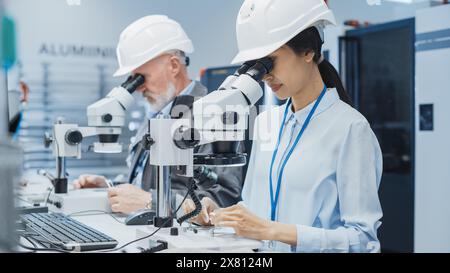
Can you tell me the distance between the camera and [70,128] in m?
1.96

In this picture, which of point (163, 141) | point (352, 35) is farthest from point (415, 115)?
point (163, 141)

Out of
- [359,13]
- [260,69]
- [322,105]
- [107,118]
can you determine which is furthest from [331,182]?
[359,13]

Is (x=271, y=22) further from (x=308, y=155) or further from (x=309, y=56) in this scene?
(x=308, y=155)

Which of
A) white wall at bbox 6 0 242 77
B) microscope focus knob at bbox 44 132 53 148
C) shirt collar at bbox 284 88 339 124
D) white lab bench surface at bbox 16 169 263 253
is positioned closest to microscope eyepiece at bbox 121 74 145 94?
white wall at bbox 6 0 242 77

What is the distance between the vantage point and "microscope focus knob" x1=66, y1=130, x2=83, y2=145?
6.35ft

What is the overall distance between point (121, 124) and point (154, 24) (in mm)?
483

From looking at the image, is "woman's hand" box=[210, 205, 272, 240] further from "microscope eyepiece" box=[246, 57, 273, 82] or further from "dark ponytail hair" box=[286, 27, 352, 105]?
"dark ponytail hair" box=[286, 27, 352, 105]

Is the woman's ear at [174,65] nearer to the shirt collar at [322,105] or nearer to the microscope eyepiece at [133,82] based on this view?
the microscope eyepiece at [133,82]

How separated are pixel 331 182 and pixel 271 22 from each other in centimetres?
45

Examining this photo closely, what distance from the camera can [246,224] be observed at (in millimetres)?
1174

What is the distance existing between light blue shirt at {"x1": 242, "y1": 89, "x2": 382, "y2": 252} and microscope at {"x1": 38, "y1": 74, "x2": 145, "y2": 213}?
2.22ft

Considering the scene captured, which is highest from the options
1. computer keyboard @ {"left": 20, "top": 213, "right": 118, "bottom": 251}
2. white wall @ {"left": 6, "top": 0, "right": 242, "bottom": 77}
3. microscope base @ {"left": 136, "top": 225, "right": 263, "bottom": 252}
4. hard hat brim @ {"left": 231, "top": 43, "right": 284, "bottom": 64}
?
white wall @ {"left": 6, "top": 0, "right": 242, "bottom": 77}

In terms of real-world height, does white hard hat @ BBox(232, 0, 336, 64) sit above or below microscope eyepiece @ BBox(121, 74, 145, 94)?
above
